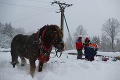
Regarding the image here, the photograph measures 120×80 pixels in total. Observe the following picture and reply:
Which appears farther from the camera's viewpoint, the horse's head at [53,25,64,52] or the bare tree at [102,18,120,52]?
the bare tree at [102,18,120,52]

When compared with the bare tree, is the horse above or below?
below

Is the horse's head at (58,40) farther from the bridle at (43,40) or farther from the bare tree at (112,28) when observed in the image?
the bare tree at (112,28)

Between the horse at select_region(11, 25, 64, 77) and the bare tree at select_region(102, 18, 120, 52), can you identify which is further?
the bare tree at select_region(102, 18, 120, 52)

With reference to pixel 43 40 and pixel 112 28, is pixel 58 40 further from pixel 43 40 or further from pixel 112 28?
pixel 112 28

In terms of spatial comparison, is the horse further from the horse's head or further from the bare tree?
the bare tree

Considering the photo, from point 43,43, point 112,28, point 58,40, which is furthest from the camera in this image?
point 112,28

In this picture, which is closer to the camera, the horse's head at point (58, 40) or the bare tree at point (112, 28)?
the horse's head at point (58, 40)

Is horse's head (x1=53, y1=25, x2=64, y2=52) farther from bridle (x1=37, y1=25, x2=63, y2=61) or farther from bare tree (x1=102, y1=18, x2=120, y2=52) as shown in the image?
bare tree (x1=102, y1=18, x2=120, y2=52)

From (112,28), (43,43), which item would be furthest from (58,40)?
(112,28)

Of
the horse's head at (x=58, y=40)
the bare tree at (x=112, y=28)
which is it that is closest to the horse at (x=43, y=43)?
the horse's head at (x=58, y=40)

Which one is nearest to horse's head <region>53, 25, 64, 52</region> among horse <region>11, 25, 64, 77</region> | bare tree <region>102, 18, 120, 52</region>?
horse <region>11, 25, 64, 77</region>

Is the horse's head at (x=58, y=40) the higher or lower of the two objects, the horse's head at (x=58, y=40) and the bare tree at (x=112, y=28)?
the lower

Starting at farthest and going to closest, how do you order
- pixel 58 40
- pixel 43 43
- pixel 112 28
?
1. pixel 112 28
2. pixel 43 43
3. pixel 58 40

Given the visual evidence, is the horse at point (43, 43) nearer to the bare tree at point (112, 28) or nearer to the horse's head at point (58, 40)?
the horse's head at point (58, 40)
